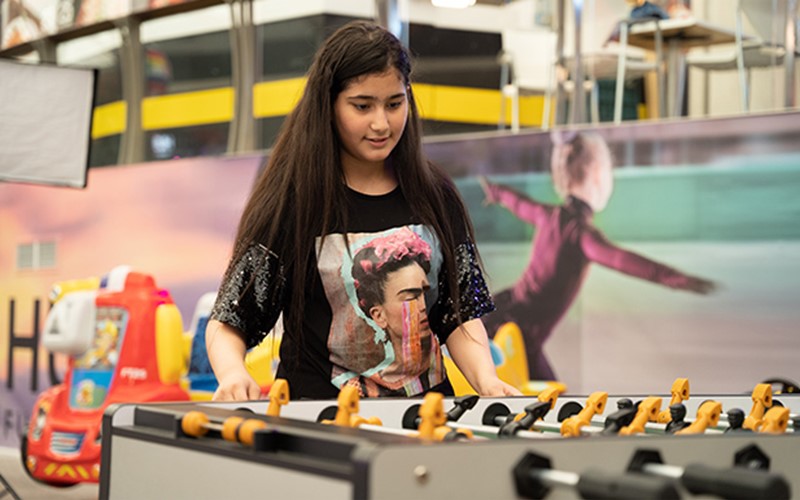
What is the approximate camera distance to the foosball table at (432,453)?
1.22 m

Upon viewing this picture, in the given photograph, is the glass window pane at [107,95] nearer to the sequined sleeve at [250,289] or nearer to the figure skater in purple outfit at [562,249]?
the figure skater in purple outfit at [562,249]

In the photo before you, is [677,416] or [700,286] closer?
[677,416]

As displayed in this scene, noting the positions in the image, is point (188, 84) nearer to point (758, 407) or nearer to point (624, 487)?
point (758, 407)

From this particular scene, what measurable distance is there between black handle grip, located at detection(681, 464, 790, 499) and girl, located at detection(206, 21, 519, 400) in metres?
1.05

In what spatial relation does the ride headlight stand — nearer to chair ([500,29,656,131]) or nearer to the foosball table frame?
chair ([500,29,656,131])

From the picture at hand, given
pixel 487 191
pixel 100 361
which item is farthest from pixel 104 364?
pixel 487 191

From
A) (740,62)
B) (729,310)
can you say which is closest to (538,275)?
(729,310)

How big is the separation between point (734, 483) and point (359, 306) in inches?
44.9

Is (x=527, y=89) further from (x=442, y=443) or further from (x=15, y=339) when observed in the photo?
(x=442, y=443)

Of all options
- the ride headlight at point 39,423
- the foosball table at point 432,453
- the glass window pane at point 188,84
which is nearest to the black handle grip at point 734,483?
the foosball table at point 432,453

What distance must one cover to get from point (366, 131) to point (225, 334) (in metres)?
0.46

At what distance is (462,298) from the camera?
2408 millimetres

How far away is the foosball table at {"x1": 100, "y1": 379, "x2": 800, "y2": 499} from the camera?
122 cm

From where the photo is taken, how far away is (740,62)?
18.8 feet
